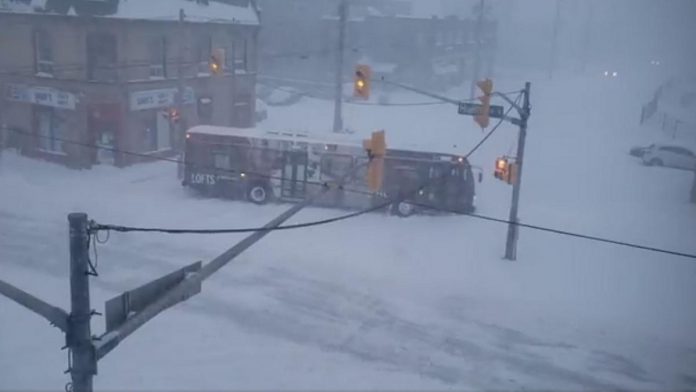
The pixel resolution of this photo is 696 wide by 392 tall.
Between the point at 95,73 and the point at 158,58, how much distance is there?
3086 millimetres

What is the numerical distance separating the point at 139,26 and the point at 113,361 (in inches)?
804

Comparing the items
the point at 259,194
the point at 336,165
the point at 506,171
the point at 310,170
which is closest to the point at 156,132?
the point at 259,194

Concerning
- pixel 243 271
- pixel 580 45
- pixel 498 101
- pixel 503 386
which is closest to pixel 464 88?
pixel 498 101

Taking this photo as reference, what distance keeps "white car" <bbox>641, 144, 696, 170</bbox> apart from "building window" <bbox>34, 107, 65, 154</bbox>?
94.1 feet

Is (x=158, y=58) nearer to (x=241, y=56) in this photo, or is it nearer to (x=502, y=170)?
(x=241, y=56)

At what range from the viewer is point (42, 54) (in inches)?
1179

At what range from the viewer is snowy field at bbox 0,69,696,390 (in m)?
13.1

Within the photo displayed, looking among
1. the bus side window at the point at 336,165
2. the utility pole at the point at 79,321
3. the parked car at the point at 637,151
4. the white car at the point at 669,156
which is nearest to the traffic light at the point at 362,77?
the bus side window at the point at 336,165

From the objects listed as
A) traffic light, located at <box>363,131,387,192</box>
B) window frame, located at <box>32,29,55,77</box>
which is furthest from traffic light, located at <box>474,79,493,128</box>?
window frame, located at <box>32,29,55,77</box>

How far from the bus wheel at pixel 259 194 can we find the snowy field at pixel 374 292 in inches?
21.1

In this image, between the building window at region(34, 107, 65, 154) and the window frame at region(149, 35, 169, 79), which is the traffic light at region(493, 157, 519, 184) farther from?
the building window at region(34, 107, 65, 154)

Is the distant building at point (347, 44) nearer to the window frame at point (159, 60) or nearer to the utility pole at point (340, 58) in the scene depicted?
the utility pole at point (340, 58)

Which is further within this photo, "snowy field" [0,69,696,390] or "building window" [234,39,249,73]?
"building window" [234,39,249,73]

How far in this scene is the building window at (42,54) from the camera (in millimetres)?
29672
